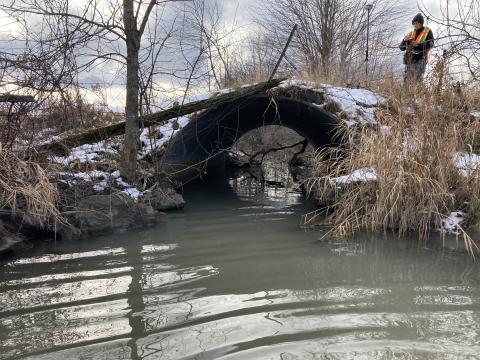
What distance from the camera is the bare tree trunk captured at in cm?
754

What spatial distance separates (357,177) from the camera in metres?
6.38

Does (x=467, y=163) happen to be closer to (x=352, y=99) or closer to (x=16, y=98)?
(x=352, y=99)

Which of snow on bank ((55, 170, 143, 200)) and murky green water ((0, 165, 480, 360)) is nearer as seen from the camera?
murky green water ((0, 165, 480, 360))

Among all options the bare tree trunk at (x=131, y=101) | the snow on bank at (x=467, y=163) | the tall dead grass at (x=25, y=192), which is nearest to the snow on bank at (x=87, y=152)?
the bare tree trunk at (x=131, y=101)

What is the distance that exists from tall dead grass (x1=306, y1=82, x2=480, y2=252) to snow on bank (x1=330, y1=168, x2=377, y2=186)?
6cm

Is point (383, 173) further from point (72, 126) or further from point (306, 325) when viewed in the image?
point (72, 126)

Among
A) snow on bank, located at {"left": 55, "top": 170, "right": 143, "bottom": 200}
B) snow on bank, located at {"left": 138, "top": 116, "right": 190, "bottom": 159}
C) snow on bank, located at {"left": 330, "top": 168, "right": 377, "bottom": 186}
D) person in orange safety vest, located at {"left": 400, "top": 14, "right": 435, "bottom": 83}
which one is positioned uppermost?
person in orange safety vest, located at {"left": 400, "top": 14, "right": 435, "bottom": 83}

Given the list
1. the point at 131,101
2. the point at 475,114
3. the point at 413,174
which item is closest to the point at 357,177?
the point at 413,174

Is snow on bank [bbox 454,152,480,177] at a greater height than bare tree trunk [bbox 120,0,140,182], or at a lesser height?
lesser

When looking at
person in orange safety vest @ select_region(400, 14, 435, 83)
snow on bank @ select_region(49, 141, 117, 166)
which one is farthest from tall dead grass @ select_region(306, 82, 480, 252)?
snow on bank @ select_region(49, 141, 117, 166)

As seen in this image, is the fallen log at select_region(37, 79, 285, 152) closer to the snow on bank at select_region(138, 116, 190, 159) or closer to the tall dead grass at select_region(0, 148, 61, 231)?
the snow on bank at select_region(138, 116, 190, 159)

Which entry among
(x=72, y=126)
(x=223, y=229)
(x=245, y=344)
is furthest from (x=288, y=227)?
(x=72, y=126)

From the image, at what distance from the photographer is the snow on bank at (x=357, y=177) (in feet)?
20.6

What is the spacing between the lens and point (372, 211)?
6.09 metres
